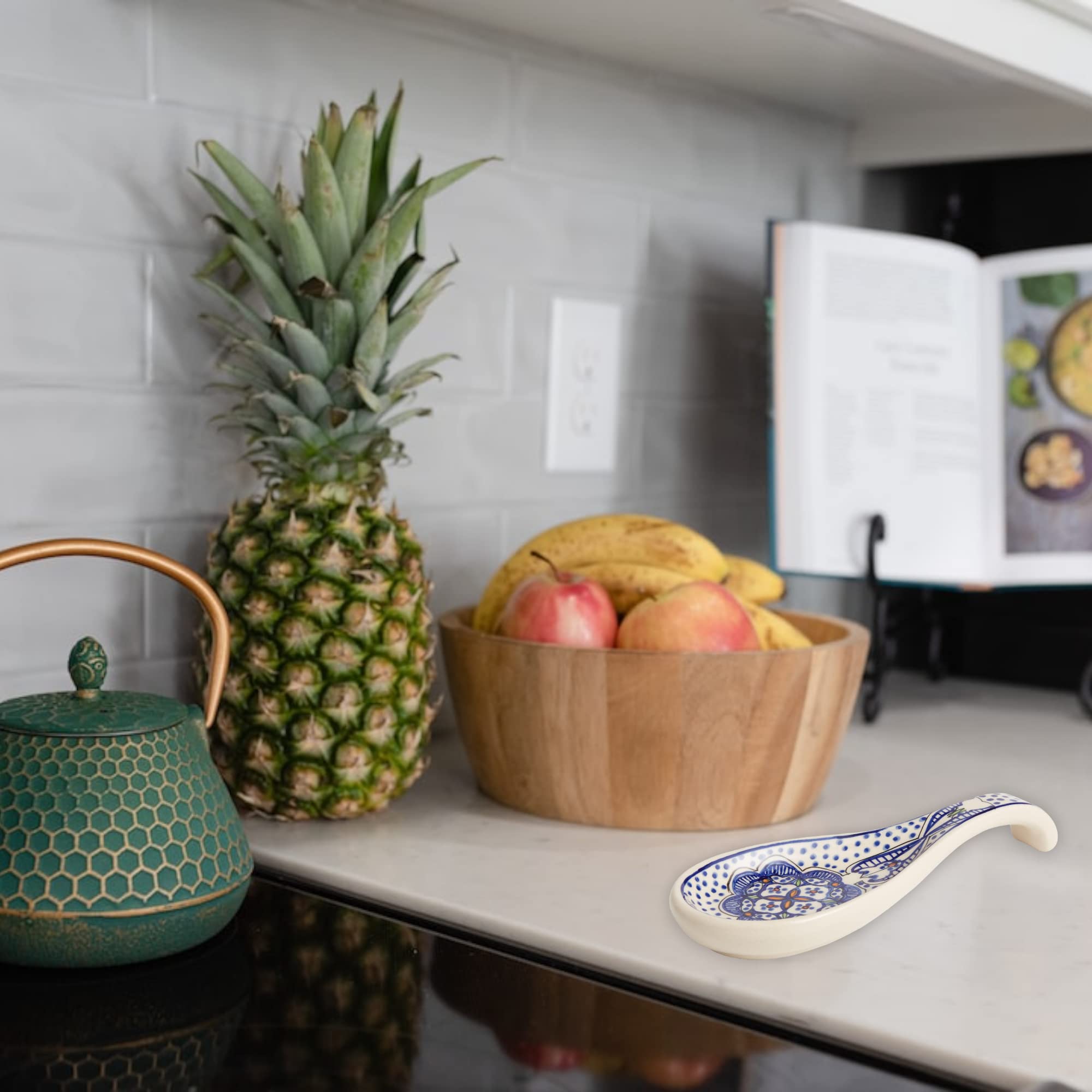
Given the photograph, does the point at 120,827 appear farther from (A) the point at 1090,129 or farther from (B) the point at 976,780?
(A) the point at 1090,129

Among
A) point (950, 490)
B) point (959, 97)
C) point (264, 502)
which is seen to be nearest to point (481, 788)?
point (264, 502)

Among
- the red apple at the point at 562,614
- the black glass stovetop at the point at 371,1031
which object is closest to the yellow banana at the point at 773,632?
the red apple at the point at 562,614

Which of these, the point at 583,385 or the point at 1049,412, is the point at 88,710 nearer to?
the point at 583,385

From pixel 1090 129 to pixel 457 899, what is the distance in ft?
3.54

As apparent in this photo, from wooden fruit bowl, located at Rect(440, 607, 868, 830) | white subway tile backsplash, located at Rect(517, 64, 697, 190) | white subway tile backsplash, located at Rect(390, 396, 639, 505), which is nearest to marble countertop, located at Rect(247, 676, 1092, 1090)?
wooden fruit bowl, located at Rect(440, 607, 868, 830)

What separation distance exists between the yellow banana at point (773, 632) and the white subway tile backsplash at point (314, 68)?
18.9 inches

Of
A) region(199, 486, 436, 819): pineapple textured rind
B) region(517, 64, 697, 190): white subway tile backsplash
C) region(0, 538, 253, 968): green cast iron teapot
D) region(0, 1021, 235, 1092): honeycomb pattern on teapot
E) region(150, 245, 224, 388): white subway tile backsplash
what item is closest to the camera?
region(0, 1021, 235, 1092): honeycomb pattern on teapot

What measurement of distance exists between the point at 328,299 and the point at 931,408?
0.72 metres

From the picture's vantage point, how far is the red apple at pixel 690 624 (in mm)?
992

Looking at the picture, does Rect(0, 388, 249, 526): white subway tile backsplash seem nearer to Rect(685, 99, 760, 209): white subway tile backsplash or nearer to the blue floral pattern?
the blue floral pattern

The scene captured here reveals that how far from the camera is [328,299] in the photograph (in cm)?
97

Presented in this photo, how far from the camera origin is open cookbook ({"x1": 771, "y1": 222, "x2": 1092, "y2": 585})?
4.66 ft

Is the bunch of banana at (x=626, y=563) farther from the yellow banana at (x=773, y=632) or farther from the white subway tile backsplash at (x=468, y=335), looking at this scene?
the white subway tile backsplash at (x=468, y=335)

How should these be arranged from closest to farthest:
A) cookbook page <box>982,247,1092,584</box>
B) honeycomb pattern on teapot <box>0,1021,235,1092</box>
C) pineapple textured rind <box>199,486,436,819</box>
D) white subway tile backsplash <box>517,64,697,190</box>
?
honeycomb pattern on teapot <box>0,1021,235,1092</box> < pineapple textured rind <box>199,486,436,819</box> < white subway tile backsplash <box>517,64,697,190</box> < cookbook page <box>982,247,1092,584</box>
